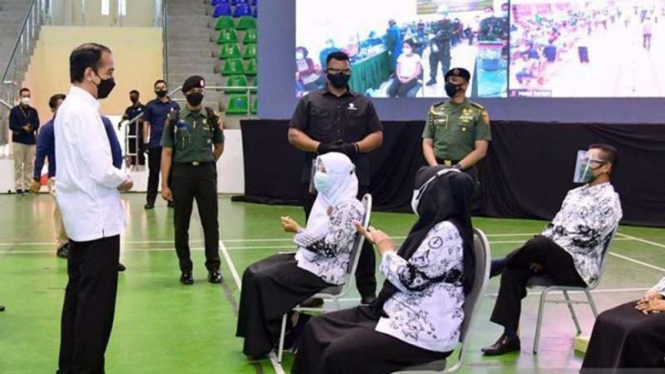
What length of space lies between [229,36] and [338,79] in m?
15.4

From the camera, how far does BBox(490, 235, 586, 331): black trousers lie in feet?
→ 17.7

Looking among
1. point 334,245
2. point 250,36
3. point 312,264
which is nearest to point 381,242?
point 334,245

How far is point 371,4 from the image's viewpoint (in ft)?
44.9

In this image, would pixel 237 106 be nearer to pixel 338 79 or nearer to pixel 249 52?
pixel 249 52

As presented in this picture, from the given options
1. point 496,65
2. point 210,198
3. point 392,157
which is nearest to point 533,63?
point 496,65

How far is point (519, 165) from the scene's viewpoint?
1270 cm

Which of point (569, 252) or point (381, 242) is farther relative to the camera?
point (569, 252)

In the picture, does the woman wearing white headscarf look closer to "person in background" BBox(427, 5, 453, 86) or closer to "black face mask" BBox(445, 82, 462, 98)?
"black face mask" BBox(445, 82, 462, 98)

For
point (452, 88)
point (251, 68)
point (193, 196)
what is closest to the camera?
Answer: point (452, 88)

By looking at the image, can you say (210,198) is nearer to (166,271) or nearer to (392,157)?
(166,271)

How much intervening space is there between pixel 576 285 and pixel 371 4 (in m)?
8.97

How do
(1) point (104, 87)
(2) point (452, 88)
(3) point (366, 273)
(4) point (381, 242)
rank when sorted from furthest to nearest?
1. (2) point (452, 88)
2. (3) point (366, 273)
3. (1) point (104, 87)
4. (4) point (381, 242)

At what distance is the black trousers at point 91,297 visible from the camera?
4.51m

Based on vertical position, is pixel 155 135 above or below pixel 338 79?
below
